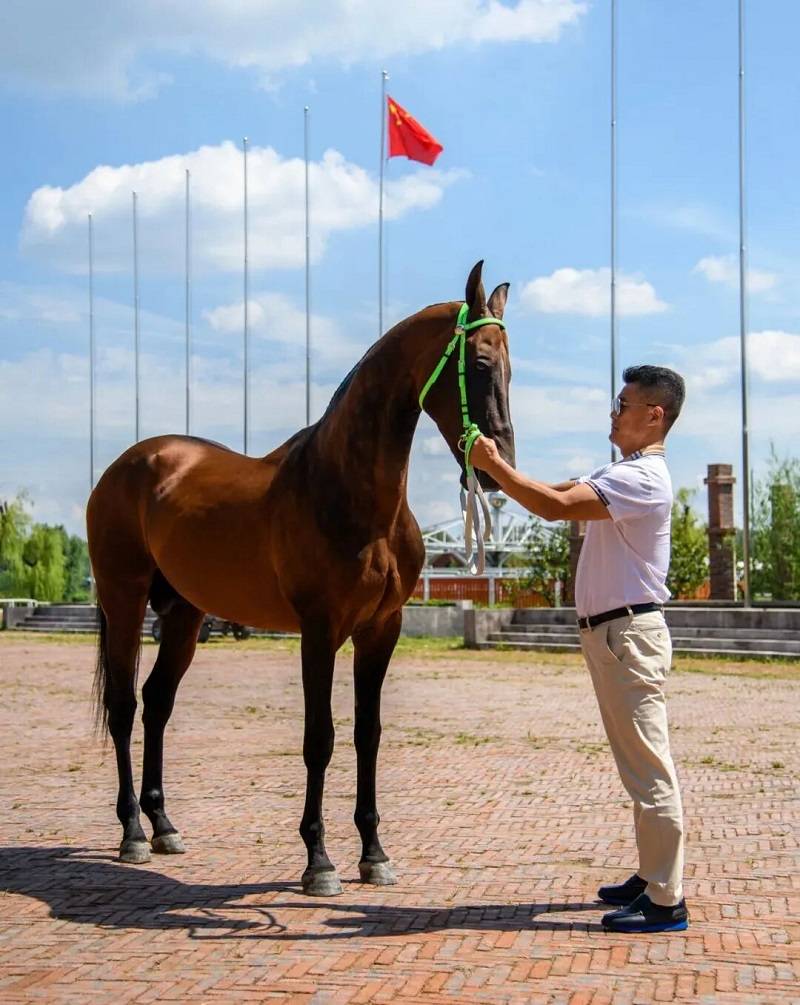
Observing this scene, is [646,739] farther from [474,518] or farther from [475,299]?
[475,299]

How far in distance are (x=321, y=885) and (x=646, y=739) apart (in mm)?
1711

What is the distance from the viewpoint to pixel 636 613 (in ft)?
15.7

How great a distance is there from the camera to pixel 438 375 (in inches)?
205

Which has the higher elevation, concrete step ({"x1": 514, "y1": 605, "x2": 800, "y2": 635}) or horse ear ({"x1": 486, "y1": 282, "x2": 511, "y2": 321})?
horse ear ({"x1": 486, "y1": 282, "x2": 511, "y2": 321})

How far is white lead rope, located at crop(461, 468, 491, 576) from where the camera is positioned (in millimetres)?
5047

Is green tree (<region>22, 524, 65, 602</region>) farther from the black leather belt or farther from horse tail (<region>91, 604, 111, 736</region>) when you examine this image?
the black leather belt

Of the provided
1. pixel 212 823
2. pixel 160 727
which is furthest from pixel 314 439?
pixel 212 823

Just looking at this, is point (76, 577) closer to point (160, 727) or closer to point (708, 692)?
point (708, 692)

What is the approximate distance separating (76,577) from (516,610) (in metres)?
70.5

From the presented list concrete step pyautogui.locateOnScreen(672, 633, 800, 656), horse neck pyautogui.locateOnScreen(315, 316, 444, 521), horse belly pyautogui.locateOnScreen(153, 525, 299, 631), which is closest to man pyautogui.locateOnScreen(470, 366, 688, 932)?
horse neck pyautogui.locateOnScreen(315, 316, 444, 521)

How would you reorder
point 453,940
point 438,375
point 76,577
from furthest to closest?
point 76,577 → point 438,375 → point 453,940

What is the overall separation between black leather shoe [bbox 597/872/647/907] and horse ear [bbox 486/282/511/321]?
2458mm

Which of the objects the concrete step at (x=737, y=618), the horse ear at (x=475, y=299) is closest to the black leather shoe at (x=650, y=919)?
the horse ear at (x=475, y=299)

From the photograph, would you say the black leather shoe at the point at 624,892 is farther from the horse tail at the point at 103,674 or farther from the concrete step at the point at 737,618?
the concrete step at the point at 737,618
